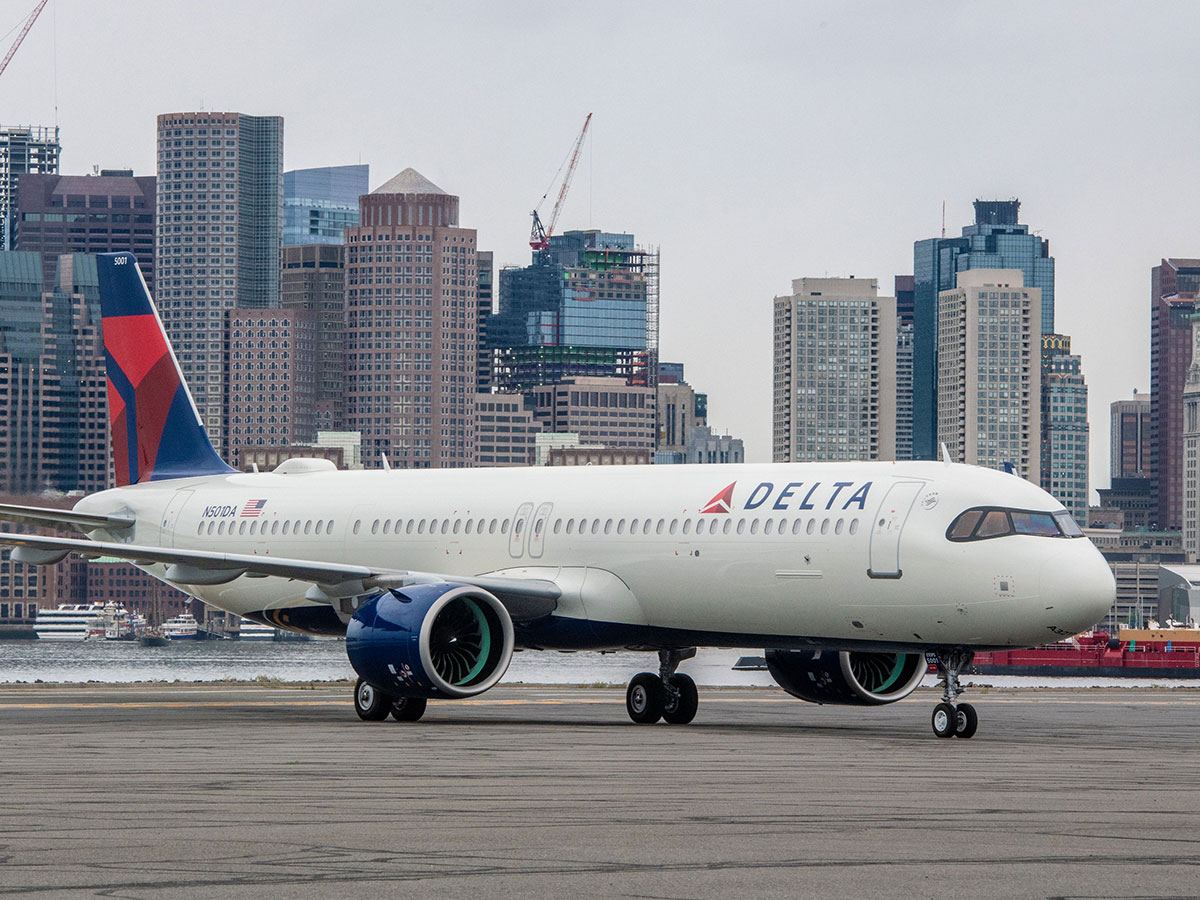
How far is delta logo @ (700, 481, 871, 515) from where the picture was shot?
2937 centimetres

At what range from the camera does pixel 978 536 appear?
27969 millimetres

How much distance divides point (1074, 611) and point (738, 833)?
43.0 ft

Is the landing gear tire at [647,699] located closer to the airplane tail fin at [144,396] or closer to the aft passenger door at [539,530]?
the aft passenger door at [539,530]

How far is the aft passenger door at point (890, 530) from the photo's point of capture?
28.4 metres

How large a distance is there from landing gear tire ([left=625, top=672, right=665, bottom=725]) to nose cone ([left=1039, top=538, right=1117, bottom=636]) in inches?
283

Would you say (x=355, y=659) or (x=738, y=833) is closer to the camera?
(x=738, y=833)

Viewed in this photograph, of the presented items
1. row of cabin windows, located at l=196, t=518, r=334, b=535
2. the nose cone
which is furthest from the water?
the nose cone

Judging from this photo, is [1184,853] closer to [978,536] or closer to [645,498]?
[978,536]

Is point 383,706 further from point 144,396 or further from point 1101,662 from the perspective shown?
point 1101,662

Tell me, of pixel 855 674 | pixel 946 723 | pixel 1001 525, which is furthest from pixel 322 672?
pixel 1001 525

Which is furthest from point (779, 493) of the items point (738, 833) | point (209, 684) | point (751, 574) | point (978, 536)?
point (209, 684)

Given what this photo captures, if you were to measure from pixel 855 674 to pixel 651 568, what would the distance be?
400cm

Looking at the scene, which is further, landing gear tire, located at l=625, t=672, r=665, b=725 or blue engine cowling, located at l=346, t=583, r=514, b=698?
landing gear tire, located at l=625, t=672, r=665, b=725

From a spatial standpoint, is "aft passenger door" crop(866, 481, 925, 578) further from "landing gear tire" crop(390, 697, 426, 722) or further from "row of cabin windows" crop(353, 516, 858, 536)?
"landing gear tire" crop(390, 697, 426, 722)
